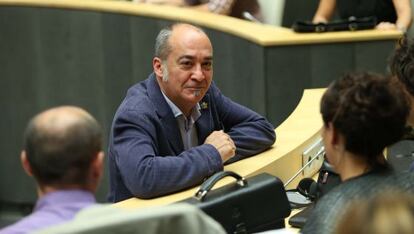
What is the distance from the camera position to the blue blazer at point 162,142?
3.24m

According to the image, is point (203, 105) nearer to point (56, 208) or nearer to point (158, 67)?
point (158, 67)

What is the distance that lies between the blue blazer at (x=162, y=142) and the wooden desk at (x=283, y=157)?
0.04 m

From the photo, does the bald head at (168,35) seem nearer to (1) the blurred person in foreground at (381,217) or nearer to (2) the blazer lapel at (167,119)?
(2) the blazer lapel at (167,119)

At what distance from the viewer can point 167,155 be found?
3.56m

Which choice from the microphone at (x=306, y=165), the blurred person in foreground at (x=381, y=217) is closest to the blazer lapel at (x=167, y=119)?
the microphone at (x=306, y=165)

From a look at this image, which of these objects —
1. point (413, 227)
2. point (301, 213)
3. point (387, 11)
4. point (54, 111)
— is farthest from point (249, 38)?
point (413, 227)

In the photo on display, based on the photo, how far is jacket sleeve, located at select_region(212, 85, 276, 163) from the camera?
146 inches

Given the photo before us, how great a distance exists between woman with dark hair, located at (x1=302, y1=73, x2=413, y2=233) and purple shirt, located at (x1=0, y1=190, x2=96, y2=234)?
1.86 ft

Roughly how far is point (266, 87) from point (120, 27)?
1.60 m

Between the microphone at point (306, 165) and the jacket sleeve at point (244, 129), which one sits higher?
the jacket sleeve at point (244, 129)

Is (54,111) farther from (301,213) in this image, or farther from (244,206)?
(301,213)

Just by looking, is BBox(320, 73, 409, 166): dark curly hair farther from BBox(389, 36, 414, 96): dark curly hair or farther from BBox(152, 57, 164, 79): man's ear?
BBox(152, 57, 164, 79): man's ear

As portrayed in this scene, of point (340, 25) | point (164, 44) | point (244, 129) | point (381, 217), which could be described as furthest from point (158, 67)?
point (381, 217)

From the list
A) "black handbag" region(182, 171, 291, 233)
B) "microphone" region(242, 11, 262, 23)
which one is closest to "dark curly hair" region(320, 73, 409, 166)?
"black handbag" region(182, 171, 291, 233)
